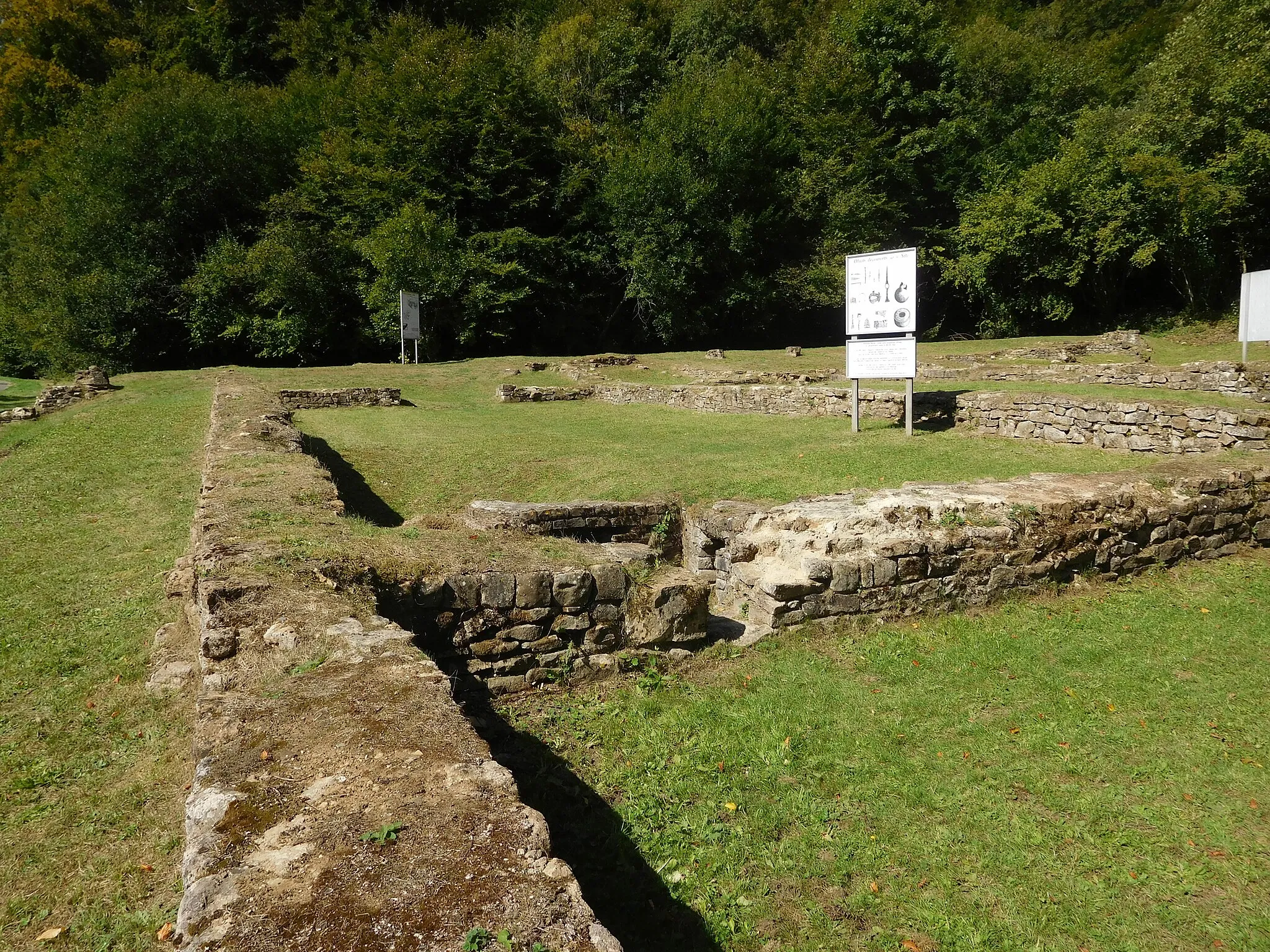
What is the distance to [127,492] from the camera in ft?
33.3

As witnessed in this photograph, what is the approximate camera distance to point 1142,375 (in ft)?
53.5

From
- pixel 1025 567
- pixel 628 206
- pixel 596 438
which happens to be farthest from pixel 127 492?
pixel 628 206

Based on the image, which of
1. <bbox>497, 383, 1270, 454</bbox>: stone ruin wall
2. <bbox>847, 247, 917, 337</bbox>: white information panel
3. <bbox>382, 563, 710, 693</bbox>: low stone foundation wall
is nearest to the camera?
<bbox>382, 563, 710, 693</bbox>: low stone foundation wall

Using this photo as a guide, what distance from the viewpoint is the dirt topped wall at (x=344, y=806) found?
2.04 metres

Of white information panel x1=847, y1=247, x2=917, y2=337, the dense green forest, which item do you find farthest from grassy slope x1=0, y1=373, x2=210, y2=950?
the dense green forest

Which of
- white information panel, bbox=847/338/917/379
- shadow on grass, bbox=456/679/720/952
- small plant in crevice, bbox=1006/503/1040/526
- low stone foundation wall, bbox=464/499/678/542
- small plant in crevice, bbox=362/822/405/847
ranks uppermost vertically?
white information panel, bbox=847/338/917/379

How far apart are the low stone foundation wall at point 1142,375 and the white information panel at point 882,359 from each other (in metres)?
5.59

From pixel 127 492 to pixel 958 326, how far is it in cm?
3824

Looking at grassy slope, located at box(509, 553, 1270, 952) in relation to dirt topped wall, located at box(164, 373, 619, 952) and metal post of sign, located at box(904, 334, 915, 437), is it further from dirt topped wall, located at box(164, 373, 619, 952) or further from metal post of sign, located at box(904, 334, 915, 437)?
metal post of sign, located at box(904, 334, 915, 437)

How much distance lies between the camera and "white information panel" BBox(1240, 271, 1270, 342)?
1449 centimetres

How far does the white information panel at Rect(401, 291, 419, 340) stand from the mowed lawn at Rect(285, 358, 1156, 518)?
309 inches

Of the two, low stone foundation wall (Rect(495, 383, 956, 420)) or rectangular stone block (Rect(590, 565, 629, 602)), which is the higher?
low stone foundation wall (Rect(495, 383, 956, 420))

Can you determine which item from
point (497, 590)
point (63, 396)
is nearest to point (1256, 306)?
point (497, 590)

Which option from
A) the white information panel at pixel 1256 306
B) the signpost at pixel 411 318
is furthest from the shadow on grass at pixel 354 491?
the white information panel at pixel 1256 306
